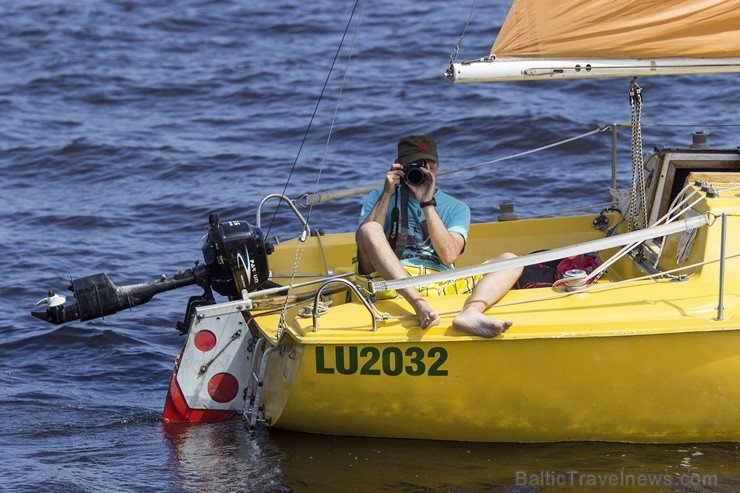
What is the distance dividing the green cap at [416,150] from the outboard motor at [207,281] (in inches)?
36.8

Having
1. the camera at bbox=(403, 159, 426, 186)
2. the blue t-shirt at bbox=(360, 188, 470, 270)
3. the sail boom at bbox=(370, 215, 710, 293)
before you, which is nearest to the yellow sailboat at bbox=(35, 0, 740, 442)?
the sail boom at bbox=(370, 215, 710, 293)

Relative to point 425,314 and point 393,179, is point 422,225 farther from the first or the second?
point 425,314

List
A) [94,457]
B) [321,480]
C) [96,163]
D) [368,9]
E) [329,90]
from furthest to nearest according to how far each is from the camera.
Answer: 1. [368,9]
2. [329,90]
3. [96,163]
4. [94,457]
5. [321,480]

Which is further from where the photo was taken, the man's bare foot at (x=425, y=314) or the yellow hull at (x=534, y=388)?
the man's bare foot at (x=425, y=314)

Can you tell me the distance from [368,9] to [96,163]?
6.59 metres

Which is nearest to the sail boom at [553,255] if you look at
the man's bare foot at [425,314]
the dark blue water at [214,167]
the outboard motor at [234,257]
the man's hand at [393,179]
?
the man's bare foot at [425,314]

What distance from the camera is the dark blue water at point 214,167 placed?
5.97m

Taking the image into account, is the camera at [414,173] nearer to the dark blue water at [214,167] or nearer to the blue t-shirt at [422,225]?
the blue t-shirt at [422,225]

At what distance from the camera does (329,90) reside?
14.4 metres

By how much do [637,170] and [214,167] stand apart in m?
6.44

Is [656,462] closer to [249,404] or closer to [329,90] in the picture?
[249,404]

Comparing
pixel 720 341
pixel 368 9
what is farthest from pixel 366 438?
pixel 368 9

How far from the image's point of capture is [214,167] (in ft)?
40.1

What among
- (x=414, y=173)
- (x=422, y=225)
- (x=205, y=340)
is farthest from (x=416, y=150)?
(x=205, y=340)
